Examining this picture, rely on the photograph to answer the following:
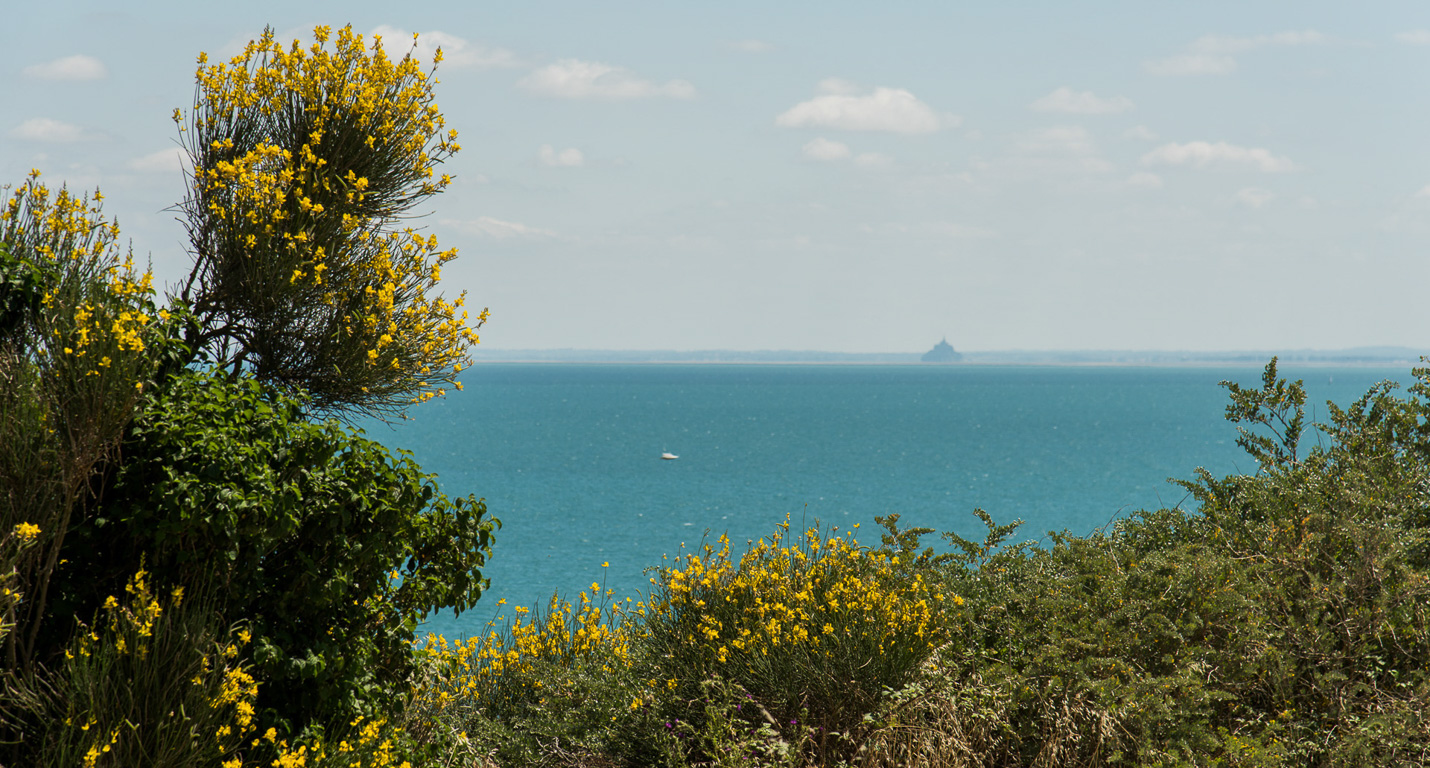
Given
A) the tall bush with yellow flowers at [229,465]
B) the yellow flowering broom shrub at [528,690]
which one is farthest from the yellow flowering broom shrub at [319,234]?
the yellow flowering broom shrub at [528,690]

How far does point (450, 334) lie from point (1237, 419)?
770 centimetres

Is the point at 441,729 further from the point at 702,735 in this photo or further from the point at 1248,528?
the point at 1248,528

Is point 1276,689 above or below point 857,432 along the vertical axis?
above

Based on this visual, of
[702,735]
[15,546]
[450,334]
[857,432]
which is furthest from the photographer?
[857,432]

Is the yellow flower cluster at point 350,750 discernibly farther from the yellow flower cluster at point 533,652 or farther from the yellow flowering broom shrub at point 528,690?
the yellow flower cluster at point 533,652

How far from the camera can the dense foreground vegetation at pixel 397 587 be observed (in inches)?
165

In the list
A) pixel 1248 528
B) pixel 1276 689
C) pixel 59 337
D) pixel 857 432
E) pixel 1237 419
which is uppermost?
pixel 59 337

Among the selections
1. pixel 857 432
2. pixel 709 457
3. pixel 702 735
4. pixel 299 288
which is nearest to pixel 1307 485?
pixel 702 735

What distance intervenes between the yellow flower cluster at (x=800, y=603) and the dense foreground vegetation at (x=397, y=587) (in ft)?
0.09

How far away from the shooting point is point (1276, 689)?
545cm

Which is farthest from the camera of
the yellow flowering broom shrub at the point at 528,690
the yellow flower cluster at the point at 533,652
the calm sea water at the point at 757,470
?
the calm sea water at the point at 757,470

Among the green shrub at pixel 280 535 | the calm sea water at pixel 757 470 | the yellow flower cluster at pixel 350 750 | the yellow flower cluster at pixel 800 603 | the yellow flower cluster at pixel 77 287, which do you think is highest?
the yellow flower cluster at pixel 77 287

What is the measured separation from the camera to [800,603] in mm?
5887

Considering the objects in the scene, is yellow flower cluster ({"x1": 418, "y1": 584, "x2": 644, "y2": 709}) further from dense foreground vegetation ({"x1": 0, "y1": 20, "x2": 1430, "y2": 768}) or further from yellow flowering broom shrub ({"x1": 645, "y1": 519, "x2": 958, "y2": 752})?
yellow flowering broom shrub ({"x1": 645, "y1": 519, "x2": 958, "y2": 752})
